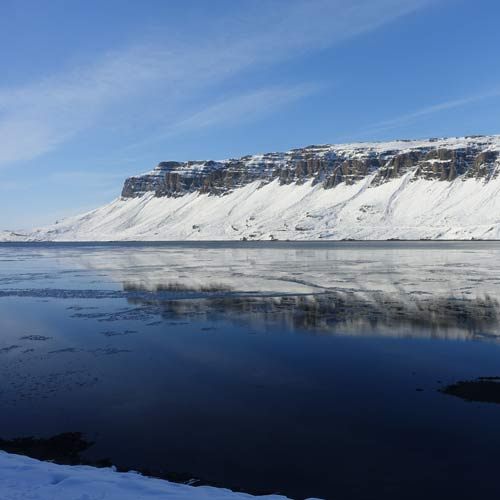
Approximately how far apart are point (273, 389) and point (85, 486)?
285 inches

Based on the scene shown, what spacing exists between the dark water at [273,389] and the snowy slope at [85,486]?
92 cm

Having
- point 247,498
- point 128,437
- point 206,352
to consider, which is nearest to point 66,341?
point 206,352

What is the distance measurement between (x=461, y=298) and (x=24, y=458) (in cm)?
2776

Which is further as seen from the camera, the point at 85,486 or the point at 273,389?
the point at 273,389

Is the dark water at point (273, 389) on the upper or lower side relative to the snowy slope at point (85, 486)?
lower

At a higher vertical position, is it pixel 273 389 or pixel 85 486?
pixel 85 486

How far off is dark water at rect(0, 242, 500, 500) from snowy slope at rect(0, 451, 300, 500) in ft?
3.02

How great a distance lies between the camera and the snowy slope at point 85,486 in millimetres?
8477

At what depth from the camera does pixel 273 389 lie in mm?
15078

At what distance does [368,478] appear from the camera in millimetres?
9812

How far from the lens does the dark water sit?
10.3 metres

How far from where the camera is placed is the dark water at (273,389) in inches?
406

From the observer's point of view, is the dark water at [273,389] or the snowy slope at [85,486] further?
the dark water at [273,389]

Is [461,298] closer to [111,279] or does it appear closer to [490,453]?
[490,453]
